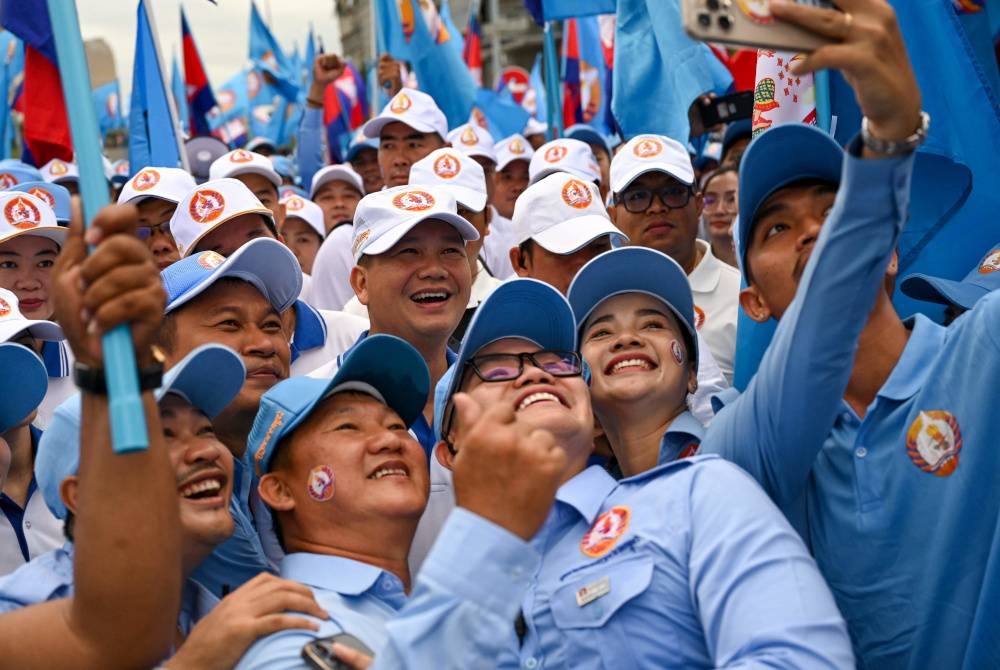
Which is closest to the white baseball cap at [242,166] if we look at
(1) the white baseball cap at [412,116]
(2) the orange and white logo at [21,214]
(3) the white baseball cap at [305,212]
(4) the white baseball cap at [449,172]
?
(3) the white baseball cap at [305,212]

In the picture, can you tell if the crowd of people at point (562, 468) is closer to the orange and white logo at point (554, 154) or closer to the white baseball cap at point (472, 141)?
the orange and white logo at point (554, 154)

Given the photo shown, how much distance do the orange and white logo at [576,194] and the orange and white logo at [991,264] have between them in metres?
2.08

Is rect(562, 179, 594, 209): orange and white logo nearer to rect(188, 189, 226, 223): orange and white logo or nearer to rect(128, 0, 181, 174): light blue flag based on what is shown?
rect(188, 189, 226, 223): orange and white logo

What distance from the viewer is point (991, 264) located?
3787mm

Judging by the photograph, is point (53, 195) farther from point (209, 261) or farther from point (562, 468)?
point (562, 468)

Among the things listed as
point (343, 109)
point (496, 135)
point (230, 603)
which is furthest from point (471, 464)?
point (343, 109)

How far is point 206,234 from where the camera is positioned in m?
5.42

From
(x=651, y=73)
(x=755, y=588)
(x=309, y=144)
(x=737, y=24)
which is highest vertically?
(x=737, y=24)

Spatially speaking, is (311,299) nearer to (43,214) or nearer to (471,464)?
(43,214)

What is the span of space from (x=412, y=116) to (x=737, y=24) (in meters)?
5.83

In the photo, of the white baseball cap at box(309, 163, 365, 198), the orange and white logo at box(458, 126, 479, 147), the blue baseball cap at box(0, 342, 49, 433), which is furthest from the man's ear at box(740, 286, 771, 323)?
the white baseball cap at box(309, 163, 365, 198)

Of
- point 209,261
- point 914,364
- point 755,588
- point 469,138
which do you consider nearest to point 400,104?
point 469,138

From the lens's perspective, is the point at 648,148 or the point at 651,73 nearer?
the point at 648,148

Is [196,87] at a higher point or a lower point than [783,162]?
lower
